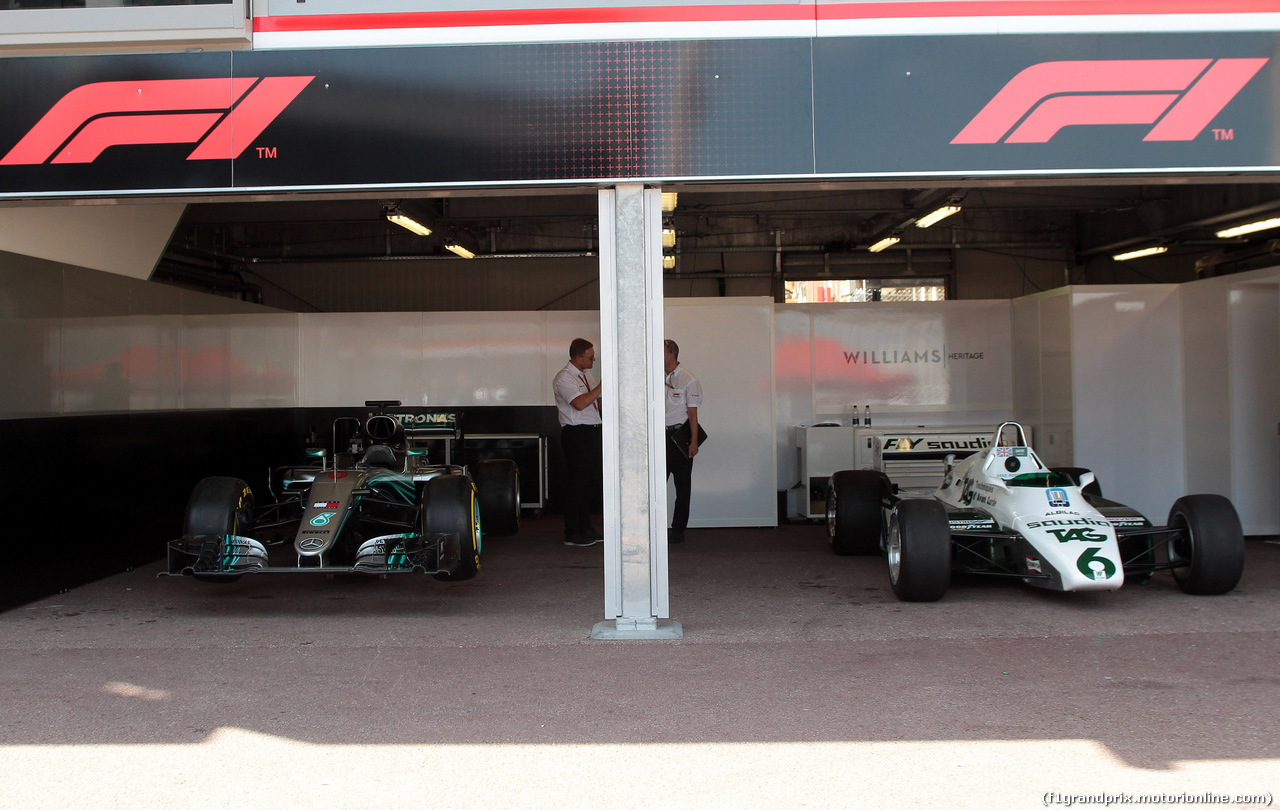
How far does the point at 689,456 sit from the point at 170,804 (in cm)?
541

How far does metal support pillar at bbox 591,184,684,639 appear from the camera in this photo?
15.8ft

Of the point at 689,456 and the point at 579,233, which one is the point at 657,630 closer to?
the point at 689,456

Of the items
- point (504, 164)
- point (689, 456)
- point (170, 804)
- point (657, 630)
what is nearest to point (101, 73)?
point (504, 164)

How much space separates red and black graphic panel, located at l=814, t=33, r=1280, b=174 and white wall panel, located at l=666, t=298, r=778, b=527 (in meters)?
4.17

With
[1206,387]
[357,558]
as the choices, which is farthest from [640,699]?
[1206,387]

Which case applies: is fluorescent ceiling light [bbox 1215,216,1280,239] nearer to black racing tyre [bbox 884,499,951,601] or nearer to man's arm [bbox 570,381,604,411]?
black racing tyre [bbox 884,499,951,601]

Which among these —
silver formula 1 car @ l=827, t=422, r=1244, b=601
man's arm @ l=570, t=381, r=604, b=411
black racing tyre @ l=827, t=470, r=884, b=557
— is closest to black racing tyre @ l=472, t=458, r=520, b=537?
man's arm @ l=570, t=381, r=604, b=411

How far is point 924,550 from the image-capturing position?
5.37m

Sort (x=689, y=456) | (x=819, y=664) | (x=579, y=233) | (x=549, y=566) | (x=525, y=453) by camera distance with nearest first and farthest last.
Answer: (x=819, y=664) → (x=549, y=566) → (x=689, y=456) → (x=525, y=453) → (x=579, y=233)

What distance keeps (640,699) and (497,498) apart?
3761 millimetres

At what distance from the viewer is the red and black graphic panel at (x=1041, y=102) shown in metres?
4.60

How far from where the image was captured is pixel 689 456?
7.95 metres

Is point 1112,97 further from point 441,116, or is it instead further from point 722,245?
point 722,245

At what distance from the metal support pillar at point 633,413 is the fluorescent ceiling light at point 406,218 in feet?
16.4
